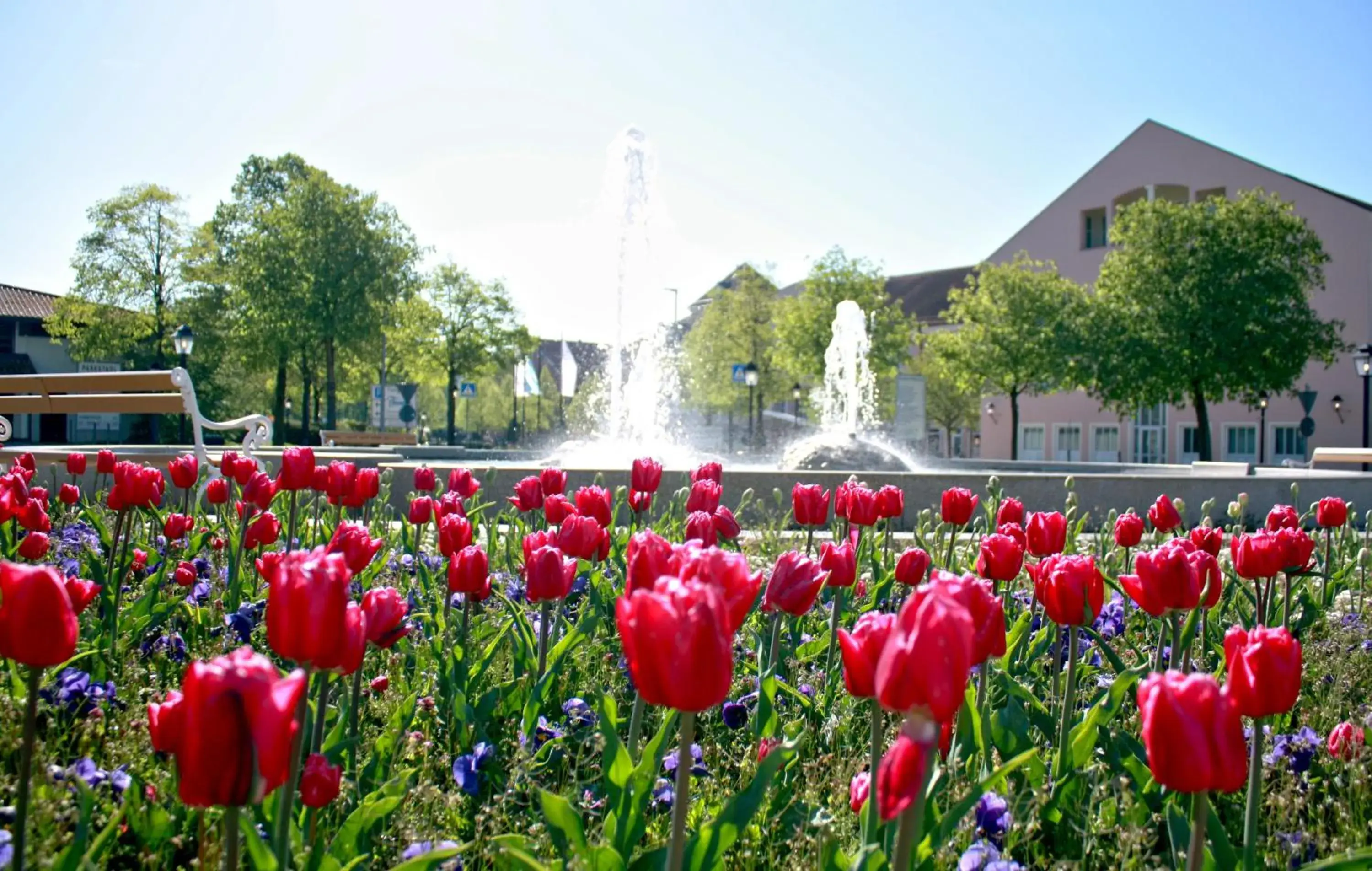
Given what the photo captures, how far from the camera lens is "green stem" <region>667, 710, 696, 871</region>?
1.42 meters

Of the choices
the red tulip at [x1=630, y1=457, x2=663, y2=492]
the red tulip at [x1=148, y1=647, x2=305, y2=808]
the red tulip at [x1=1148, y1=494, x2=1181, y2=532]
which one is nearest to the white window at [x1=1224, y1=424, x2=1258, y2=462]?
the red tulip at [x1=1148, y1=494, x2=1181, y2=532]

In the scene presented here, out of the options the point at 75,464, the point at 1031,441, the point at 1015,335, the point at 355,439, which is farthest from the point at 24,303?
the point at 75,464

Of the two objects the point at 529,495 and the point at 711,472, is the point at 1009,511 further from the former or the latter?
the point at 529,495

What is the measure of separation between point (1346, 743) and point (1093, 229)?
4966 centimetres

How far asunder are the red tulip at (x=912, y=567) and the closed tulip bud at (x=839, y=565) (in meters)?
0.27

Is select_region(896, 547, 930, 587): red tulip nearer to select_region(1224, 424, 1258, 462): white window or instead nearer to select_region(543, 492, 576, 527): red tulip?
select_region(543, 492, 576, 527): red tulip

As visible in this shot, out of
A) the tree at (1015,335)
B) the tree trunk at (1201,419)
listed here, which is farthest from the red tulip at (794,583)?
the tree at (1015,335)

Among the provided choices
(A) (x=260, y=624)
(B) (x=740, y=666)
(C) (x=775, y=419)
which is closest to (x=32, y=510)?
(A) (x=260, y=624)

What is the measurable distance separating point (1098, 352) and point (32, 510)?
3333cm

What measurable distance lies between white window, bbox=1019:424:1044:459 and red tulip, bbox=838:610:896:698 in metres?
51.5

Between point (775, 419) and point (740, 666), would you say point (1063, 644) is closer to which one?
point (740, 666)

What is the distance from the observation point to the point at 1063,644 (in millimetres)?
3887

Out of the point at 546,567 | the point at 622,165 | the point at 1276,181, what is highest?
the point at 1276,181

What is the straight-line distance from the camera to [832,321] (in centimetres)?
4309
